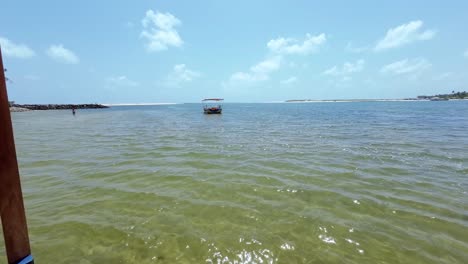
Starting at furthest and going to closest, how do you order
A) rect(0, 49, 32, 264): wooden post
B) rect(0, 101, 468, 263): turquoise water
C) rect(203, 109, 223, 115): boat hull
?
rect(203, 109, 223, 115): boat hull
rect(0, 101, 468, 263): turquoise water
rect(0, 49, 32, 264): wooden post

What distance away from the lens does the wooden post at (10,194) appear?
7.80 feet

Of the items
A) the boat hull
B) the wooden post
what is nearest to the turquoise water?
the wooden post

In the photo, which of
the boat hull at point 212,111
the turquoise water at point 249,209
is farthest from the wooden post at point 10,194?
the boat hull at point 212,111

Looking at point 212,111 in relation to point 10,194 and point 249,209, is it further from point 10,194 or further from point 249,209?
point 10,194

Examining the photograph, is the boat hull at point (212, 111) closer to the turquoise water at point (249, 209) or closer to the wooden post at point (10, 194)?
the turquoise water at point (249, 209)

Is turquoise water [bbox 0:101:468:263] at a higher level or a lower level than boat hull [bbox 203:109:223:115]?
lower

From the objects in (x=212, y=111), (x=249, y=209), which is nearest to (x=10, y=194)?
(x=249, y=209)

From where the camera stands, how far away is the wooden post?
7.80 ft

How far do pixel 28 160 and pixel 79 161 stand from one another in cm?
273

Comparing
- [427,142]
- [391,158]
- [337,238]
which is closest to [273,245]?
[337,238]

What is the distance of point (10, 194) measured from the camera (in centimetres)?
252

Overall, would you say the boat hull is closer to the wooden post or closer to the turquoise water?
the turquoise water

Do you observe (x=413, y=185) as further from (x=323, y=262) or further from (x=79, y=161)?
(x=79, y=161)

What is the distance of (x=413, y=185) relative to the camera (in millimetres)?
8109
